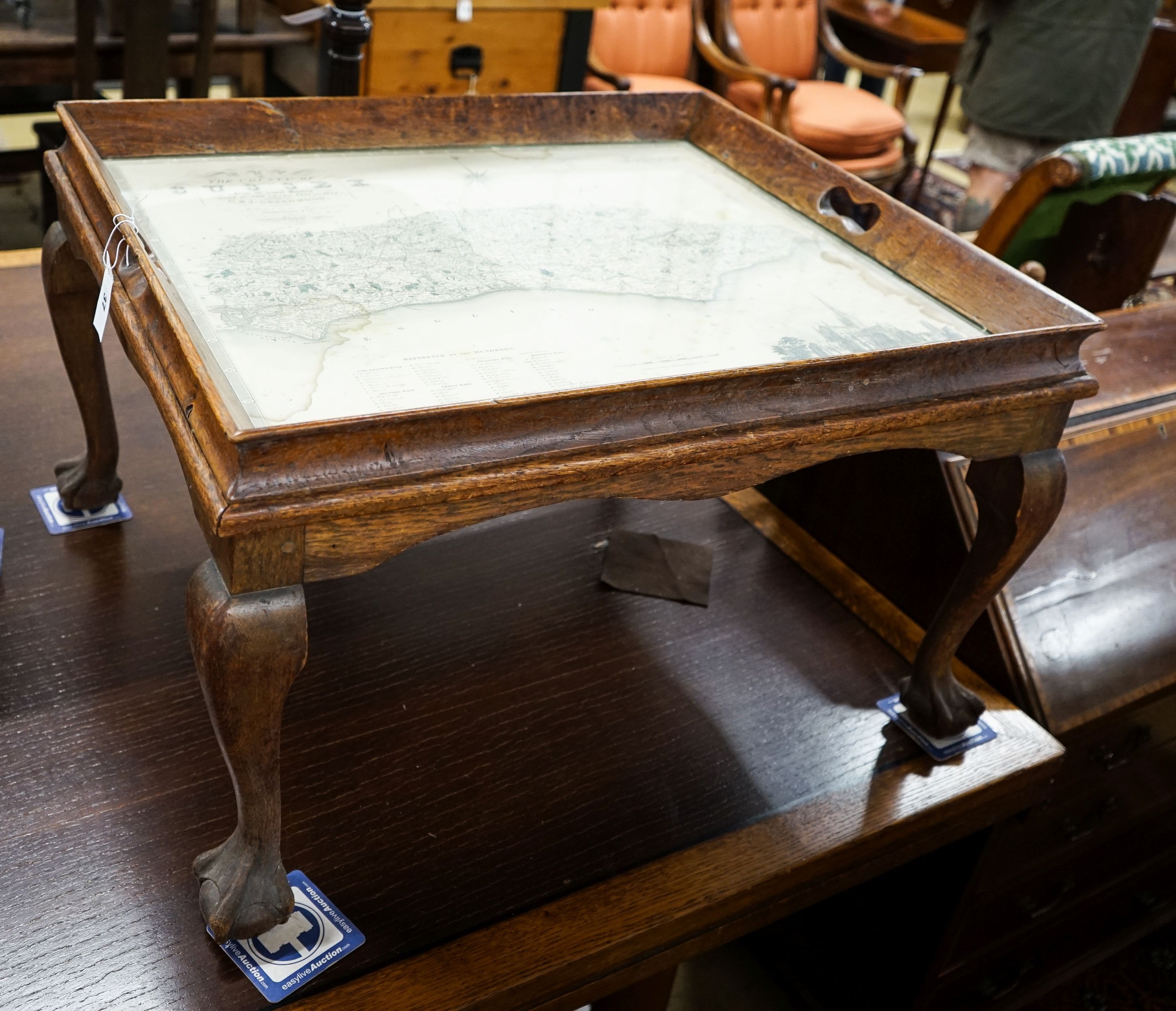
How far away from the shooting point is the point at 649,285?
1181mm

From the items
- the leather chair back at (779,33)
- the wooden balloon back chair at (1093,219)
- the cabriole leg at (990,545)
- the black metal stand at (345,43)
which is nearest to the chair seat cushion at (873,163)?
the leather chair back at (779,33)

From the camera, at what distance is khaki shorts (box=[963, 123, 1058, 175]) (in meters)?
3.86

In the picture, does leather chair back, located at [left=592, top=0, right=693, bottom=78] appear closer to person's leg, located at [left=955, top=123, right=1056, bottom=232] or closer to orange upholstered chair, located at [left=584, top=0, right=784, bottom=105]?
orange upholstered chair, located at [left=584, top=0, right=784, bottom=105]

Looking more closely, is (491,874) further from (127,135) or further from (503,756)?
(127,135)

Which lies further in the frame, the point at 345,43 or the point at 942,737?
the point at 345,43

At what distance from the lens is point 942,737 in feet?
4.77

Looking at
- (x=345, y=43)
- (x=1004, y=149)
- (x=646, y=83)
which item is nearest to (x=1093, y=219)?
(x=345, y=43)

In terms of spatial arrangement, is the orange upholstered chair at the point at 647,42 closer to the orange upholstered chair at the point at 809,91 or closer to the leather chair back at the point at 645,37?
the leather chair back at the point at 645,37

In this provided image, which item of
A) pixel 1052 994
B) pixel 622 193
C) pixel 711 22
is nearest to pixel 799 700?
pixel 622 193

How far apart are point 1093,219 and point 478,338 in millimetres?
1651

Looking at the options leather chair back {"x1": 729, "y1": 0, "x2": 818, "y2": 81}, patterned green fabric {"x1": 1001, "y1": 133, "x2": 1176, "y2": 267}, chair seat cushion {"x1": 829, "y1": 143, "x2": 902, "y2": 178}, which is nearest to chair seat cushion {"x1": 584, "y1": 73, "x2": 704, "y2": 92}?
leather chair back {"x1": 729, "y1": 0, "x2": 818, "y2": 81}

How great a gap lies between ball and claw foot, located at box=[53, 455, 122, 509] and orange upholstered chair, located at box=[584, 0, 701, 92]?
288 cm

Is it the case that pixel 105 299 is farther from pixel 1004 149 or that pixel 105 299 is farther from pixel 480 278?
pixel 1004 149

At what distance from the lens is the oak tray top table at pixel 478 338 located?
2.86ft
